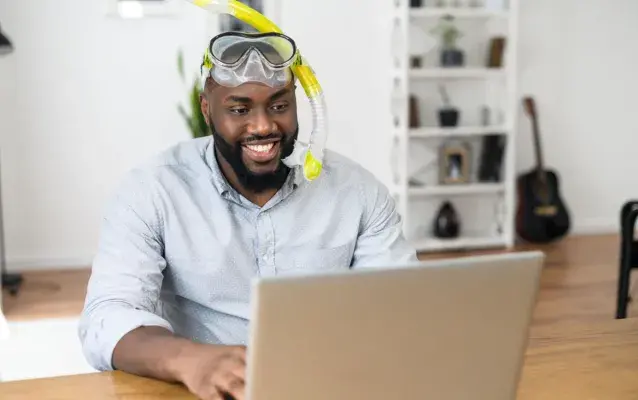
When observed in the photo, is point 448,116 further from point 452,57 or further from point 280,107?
point 280,107

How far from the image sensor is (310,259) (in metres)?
1.77

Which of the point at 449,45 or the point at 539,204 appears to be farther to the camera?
the point at 539,204

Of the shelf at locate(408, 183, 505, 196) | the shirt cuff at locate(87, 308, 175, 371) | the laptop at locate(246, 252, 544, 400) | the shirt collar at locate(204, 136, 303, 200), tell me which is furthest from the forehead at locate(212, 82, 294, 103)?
the shelf at locate(408, 183, 505, 196)

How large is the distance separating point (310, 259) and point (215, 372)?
65 cm

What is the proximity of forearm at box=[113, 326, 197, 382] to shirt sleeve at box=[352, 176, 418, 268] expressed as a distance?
543mm

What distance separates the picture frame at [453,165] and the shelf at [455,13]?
0.83m

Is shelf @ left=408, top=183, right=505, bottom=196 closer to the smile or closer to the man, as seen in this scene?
the man

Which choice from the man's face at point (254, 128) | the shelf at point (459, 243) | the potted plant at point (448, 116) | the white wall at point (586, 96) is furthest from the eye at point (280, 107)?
the white wall at point (586, 96)

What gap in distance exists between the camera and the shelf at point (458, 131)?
5.36 metres

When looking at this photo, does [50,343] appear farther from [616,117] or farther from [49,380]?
[616,117]

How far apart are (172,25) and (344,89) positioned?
1.11m

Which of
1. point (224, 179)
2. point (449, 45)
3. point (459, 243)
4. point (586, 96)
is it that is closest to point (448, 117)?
point (449, 45)

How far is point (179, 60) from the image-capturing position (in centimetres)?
490

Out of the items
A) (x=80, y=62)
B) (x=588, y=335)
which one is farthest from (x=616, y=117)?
(x=588, y=335)
